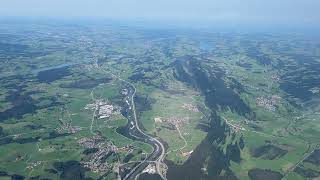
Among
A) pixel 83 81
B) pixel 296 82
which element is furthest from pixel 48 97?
pixel 296 82

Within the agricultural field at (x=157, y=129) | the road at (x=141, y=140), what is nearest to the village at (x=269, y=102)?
the agricultural field at (x=157, y=129)

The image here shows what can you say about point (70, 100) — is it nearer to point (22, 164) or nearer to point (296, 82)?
point (22, 164)

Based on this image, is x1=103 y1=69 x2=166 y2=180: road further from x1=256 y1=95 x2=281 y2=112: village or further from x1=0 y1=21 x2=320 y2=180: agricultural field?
x1=256 y1=95 x2=281 y2=112: village

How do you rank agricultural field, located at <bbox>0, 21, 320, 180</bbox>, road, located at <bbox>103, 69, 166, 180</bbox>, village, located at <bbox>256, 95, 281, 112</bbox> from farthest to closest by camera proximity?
village, located at <bbox>256, 95, 281, 112</bbox>
agricultural field, located at <bbox>0, 21, 320, 180</bbox>
road, located at <bbox>103, 69, 166, 180</bbox>

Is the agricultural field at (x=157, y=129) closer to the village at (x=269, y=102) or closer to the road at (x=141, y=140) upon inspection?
the road at (x=141, y=140)

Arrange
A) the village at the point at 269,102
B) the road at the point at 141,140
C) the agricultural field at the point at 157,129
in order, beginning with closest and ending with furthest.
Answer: the road at the point at 141,140
the agricultural field at the point at 157,129
the village at the point at 269,102

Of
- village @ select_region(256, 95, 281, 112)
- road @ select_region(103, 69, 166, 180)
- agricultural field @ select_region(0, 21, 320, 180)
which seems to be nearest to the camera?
road @ select_region(103, 69, 166, 180)

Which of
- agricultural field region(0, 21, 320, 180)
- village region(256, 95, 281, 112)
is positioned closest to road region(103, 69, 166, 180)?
agricultural field region(0, 21, 320, 180)

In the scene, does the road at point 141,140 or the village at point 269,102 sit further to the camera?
the village at point 269,102

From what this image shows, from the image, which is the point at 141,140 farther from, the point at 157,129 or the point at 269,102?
the point at 269,102

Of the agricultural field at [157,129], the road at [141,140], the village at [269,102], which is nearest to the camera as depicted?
the road at [141,140]

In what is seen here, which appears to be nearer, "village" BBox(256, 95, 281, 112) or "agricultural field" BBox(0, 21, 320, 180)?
"agricultural field" BBox(0, 21, 320, 180)

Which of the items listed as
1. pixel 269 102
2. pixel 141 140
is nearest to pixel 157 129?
pixel 141 140

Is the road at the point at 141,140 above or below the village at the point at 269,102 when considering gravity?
below
